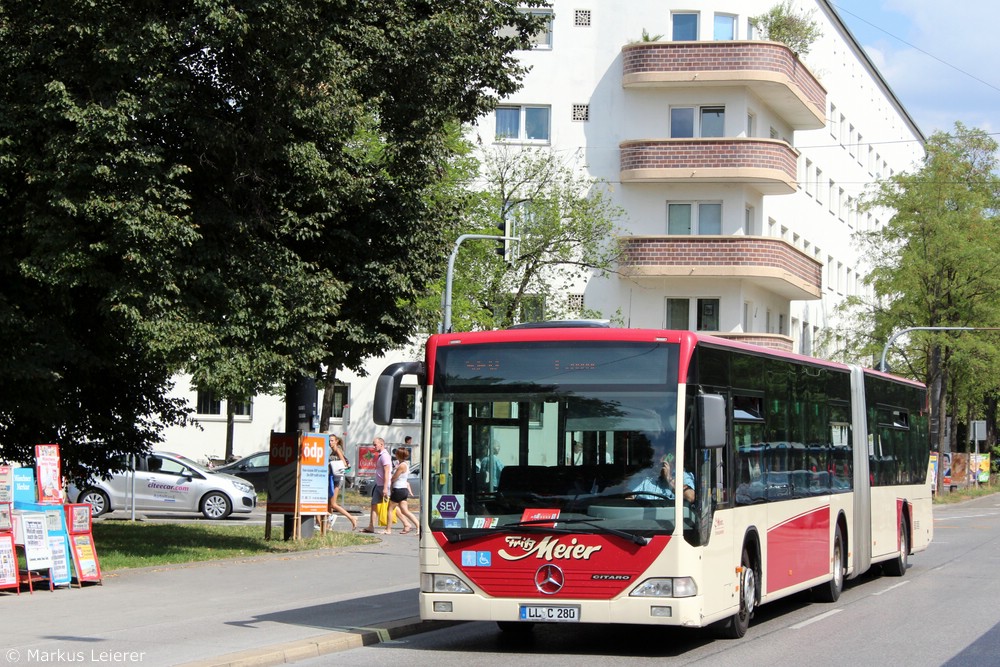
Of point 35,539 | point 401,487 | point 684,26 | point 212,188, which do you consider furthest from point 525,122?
point 35,539

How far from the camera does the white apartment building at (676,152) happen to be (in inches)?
1861

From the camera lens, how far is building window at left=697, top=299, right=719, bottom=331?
158 ft

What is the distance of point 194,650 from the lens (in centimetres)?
1125

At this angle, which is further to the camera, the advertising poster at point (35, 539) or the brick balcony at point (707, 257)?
the brick balcony at point (707, 257)

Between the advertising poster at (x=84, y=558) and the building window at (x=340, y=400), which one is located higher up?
the building window at (x=340, y=400)

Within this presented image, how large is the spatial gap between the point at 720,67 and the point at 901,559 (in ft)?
96.3

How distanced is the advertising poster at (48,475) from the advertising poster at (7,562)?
3.45 ft

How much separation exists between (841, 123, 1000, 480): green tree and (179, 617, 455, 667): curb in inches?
1818

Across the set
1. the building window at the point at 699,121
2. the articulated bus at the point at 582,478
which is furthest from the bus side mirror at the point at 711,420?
the building window at the point at 699,121

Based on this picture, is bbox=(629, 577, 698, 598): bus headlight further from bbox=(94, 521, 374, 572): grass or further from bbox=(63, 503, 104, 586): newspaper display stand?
bbox=(94, 521, 374, 572): grass

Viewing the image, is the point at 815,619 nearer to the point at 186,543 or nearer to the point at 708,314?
the point at 186,543

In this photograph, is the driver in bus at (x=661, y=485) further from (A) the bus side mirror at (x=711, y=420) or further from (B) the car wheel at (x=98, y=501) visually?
(B) the car wheel at (x=98, y=501)

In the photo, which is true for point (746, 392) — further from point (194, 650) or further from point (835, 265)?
point (835, 265)

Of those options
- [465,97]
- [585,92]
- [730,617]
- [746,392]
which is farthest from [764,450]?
[585,92]
